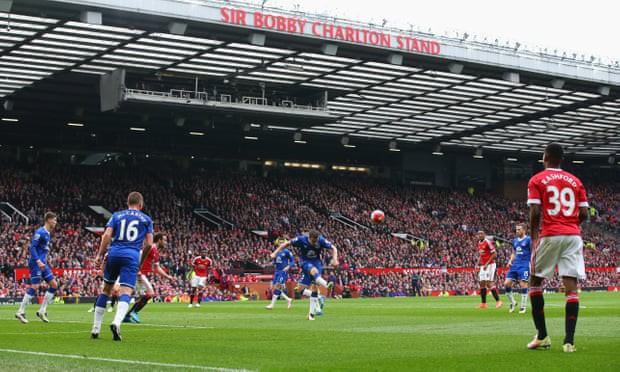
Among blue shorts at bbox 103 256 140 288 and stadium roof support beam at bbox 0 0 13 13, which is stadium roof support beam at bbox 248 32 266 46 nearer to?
stadium roof support beam at bbox 0 0 13 13

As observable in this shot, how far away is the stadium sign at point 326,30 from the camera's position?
35.6 m

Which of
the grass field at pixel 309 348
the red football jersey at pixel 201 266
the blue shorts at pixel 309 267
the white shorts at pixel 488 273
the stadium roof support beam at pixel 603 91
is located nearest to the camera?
the grass field at pixel 309 348

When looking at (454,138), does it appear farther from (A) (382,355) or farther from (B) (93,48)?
(A) (382,355)

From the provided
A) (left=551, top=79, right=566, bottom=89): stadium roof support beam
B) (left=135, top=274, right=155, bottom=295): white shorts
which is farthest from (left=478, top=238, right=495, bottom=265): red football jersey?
(left=551, top=79, right=566, bottom=89): stadium roof support beam

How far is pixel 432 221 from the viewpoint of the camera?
64812 mm

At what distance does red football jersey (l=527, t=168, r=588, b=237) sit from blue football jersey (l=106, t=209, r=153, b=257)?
18.5 feet

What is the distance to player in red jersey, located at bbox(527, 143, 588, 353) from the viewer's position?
9.67 m

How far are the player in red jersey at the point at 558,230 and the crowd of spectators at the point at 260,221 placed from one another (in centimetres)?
3163

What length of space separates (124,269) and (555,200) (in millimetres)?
6194

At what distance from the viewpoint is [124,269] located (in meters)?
12.5

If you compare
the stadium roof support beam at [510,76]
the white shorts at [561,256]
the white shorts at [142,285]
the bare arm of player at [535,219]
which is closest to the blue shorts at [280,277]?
the white shorts at [142,285]

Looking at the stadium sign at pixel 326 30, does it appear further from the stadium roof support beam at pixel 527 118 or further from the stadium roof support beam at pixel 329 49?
the stadium roof support beam at pixel 527 118

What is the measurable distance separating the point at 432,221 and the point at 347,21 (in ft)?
94.6

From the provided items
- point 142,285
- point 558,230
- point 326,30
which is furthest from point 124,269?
point 326,30
